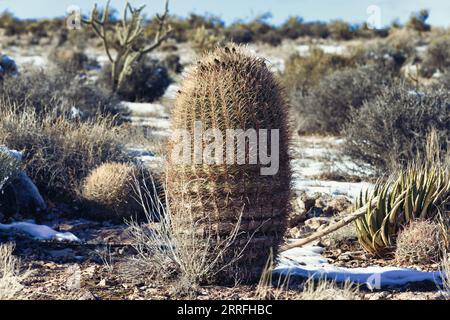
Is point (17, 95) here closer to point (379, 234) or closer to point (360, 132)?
point (360, 132)

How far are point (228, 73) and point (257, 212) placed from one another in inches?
44.9

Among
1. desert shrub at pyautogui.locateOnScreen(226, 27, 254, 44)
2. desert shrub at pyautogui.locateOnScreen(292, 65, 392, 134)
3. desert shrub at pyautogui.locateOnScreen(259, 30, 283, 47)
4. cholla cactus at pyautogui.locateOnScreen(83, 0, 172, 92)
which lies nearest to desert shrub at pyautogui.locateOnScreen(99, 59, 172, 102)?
cholla cactus at pyautogui.locateOnScreen(83, 0, 172, 92)

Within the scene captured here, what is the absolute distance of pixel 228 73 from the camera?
5418 mm

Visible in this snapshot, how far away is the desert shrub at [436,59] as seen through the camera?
25.3m

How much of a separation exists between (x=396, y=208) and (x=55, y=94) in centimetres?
722

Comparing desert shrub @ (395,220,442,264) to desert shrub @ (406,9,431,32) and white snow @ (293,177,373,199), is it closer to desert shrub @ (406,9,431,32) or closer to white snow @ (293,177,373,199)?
white snow @ (293,177,373,199)

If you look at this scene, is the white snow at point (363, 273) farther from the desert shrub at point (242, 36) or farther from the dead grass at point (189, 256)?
the desert shrub at point (242, 36)

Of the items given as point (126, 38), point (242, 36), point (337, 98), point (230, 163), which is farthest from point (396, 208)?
point (242, 36)

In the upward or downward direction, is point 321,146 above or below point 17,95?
below

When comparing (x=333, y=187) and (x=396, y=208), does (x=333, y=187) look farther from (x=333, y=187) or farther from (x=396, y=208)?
(x=396, y=208)

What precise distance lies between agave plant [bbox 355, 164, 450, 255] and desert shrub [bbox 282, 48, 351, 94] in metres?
11.0

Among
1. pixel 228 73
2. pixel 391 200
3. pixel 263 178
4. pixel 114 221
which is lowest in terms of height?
pixel 114 221

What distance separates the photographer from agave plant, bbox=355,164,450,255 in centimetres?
664
